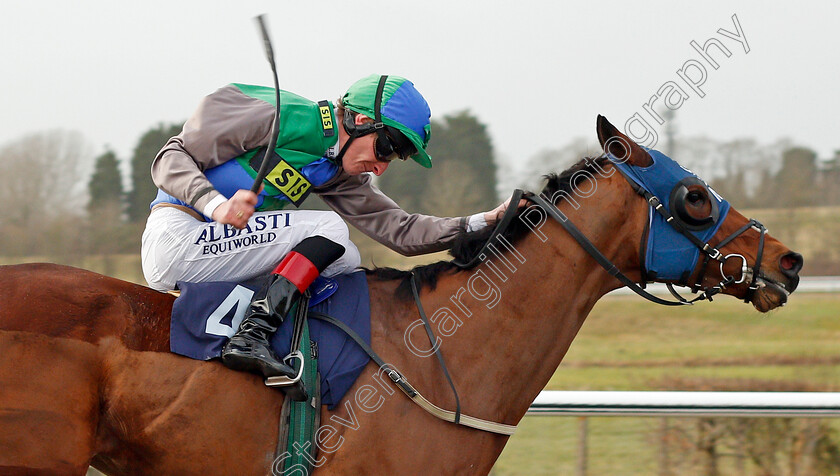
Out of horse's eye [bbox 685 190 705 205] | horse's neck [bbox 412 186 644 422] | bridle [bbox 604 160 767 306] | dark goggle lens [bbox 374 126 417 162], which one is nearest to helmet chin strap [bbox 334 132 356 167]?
dark goggle lens [bbox 374 126 417 162]

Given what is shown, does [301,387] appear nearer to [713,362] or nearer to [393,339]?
[393,339]

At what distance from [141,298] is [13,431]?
1.81 ft

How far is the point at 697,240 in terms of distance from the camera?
2873 mm

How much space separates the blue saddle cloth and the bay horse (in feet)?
0.14

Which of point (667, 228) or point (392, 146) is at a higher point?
point (667, 228)

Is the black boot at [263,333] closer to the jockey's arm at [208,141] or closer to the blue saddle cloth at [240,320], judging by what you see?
the blue saddle cloth at [240,320]

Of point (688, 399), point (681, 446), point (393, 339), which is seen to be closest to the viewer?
point (393, 339)

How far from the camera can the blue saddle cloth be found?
2.51 meters

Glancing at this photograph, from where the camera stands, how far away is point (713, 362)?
9.70m

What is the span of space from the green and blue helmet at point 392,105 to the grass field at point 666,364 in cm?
201

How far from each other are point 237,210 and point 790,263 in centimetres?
208

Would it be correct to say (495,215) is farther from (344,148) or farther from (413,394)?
(413,394)

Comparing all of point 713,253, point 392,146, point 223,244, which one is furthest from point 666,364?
point 223,244

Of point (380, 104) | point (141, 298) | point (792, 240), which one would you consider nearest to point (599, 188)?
point (380, 104)
